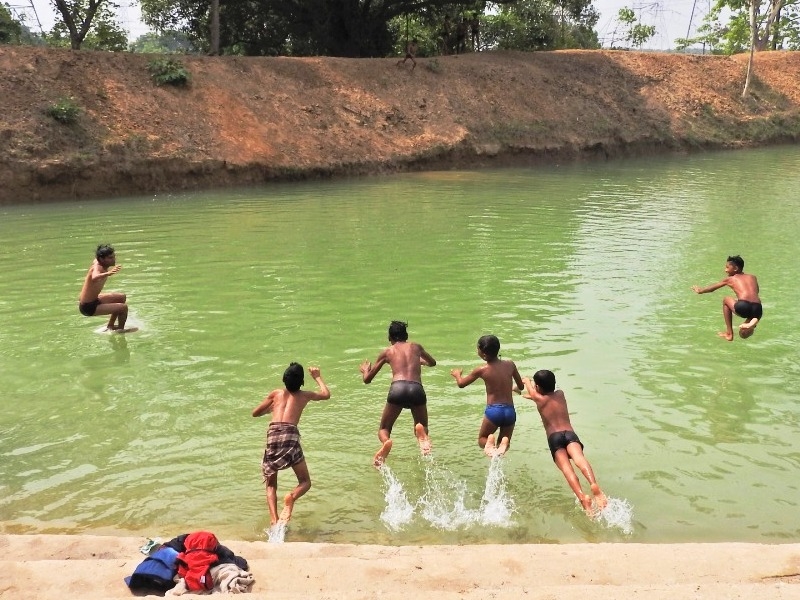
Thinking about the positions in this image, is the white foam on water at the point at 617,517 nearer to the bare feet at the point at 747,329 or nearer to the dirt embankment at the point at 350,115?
the bare feet at the point at 747,329

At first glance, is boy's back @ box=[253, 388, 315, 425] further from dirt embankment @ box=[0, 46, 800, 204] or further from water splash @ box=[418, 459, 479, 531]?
dirt embankment @ box=[0, 46, 800, 204]

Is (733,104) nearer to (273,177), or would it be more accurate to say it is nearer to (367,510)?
(273,177)

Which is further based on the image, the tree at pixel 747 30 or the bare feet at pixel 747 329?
the tree at pixel 747 30

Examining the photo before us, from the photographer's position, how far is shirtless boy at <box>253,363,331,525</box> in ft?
18.0

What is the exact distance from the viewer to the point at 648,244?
14.2 meters

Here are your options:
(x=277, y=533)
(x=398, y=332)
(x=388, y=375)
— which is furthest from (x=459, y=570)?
(x=388, y=375)

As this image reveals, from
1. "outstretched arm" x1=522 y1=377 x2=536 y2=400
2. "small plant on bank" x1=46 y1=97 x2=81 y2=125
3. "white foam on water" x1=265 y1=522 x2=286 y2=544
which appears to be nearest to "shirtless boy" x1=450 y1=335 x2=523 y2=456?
"outstretched arm" x1=522 y1=377 x2=536 y2=400

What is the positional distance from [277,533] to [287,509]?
0.63 ft

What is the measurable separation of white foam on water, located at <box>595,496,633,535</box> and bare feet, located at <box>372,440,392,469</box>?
5.49ft

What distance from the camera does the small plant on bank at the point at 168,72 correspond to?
87.6 feet

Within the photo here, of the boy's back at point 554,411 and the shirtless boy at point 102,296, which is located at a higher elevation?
the shirtless boy at point 102,296

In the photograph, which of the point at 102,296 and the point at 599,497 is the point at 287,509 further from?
the point at 102,296

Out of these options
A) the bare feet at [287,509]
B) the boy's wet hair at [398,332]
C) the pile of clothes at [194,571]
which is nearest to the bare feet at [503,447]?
the boy's wet hair at [398,332]

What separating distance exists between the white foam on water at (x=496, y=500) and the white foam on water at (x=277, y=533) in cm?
144
